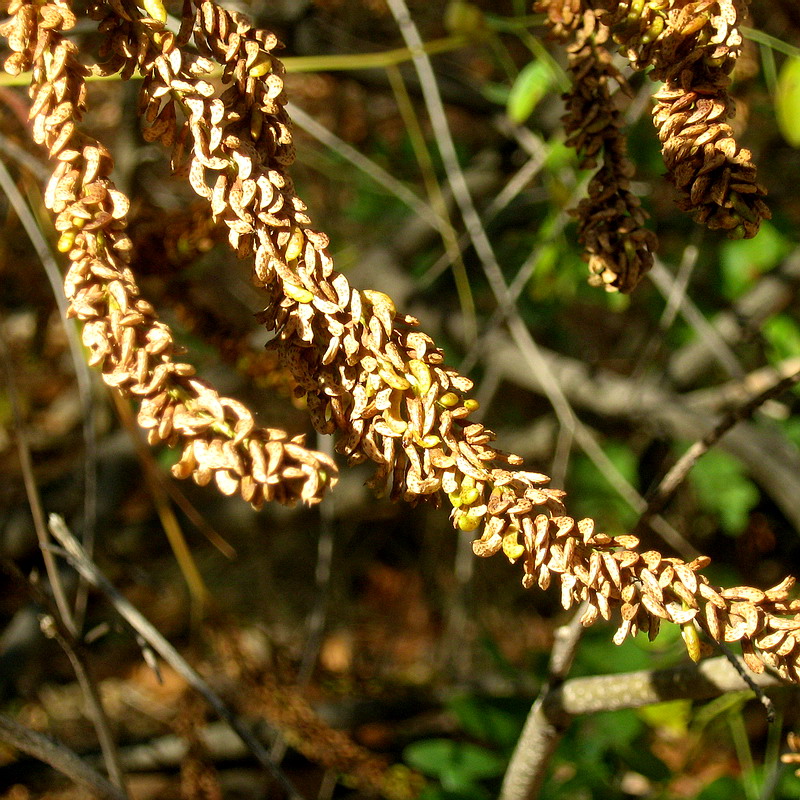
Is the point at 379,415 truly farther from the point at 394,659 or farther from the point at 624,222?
the point at 394,659

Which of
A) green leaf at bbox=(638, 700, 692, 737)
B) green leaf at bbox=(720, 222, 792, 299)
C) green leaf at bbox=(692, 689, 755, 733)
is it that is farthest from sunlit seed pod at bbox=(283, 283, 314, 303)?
green leaf at bbox=(720, 222, 792, 299)

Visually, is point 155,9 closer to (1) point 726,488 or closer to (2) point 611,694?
(2) point 611,694

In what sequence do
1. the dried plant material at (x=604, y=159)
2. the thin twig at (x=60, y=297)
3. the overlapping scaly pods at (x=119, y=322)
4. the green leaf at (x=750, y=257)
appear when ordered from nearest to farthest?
the overlapping scaly pods at (x=119, y=322)
the dried plant material at (x=604, y=159)
the thin twig at (x=60, y=297)
the green leaf at (x=750, y=257)

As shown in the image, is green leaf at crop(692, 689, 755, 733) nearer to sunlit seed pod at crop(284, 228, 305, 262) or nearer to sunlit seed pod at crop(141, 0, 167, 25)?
sunlit seed pod at crop(284, 228, 305, 262)

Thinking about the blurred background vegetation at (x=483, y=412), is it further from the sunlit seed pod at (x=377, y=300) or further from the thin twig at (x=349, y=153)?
the sunlit seed pod at (x=377, y=300)

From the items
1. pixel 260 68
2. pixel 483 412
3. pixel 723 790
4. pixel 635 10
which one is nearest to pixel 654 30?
pixel 635 10

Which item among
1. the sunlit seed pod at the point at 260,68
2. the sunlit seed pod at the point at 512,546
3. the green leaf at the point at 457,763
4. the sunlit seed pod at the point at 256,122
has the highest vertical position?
the sunlit seed pod at the point at 260,68

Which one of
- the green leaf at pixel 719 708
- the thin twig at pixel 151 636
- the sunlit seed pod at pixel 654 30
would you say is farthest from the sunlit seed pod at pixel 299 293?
the green leaf at pixel 719 708
